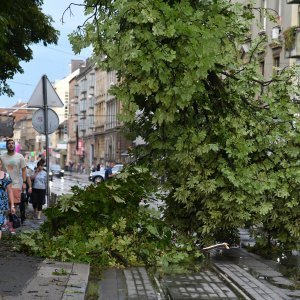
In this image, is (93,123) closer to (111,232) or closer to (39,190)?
(39,190)

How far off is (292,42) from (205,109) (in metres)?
22.2

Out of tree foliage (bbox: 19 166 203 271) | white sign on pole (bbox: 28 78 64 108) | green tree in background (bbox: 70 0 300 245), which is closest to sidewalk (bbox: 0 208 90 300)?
tree foliage (bbox: 19 166 203 271)

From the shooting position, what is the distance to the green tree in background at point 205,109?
1003 cm

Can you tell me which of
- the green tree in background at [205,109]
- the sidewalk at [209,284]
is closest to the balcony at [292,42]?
the green tree in background at [205,109]

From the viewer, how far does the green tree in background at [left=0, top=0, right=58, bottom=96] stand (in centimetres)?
1784

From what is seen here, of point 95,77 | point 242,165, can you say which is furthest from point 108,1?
point 95,77

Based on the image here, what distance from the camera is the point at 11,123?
30047 millimetres

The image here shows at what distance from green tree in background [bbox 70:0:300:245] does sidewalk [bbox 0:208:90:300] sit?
2728 mm

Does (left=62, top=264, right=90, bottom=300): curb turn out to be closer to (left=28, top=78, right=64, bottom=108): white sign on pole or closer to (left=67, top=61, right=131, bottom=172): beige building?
(left=28, top=78, right=64, bottom=108): white sign on pole

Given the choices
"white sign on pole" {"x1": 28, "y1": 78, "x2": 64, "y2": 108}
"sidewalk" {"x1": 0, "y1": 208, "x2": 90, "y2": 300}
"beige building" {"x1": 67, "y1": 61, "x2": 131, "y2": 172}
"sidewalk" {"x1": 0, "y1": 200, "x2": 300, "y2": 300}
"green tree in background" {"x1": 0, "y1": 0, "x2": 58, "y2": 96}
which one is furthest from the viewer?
"beige building" {"x1": 67, "y1": 61, "x2": 131, "y2": 172}

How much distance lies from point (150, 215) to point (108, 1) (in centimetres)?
349

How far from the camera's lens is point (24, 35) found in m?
19.5

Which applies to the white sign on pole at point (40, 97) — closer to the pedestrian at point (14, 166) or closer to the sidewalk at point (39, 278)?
the pedestrian at point (14, 166)

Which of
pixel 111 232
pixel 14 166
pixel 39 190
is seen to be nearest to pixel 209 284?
pixel 111 232
